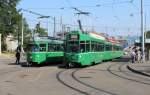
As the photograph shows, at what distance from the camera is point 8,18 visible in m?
106

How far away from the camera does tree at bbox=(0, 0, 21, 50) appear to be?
99875mm

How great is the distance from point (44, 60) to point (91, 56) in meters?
4.23

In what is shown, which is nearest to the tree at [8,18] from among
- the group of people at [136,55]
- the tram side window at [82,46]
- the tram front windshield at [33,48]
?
the group of people at [136,55]

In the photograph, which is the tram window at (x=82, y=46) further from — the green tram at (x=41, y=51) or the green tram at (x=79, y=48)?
the green tram at (x=41, y=51)

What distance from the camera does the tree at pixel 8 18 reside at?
99.9 metres

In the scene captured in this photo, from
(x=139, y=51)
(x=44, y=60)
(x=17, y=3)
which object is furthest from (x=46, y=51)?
(x=17, y=3)

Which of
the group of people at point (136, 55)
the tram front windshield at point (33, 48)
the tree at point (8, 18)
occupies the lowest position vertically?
the group of people at point (136, 55)

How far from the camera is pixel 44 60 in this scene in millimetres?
42062

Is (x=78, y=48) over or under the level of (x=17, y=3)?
under

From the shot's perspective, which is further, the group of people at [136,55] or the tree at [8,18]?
the tree at [8,18]

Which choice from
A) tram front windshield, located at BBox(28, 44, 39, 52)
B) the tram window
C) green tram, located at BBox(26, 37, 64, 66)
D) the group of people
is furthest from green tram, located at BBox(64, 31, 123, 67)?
the group of people

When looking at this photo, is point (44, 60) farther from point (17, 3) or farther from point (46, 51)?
point (17, 3)

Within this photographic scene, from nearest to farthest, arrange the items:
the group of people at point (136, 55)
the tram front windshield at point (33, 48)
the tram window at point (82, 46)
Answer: the tram window at point (82, 46) < the tram front windshield at point (33, 48) < the group of people at point (136, 55)

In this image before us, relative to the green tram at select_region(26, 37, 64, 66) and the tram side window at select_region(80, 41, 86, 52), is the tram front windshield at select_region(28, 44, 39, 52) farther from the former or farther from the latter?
the tram side window at select_region(80, 41, 86, 52)
